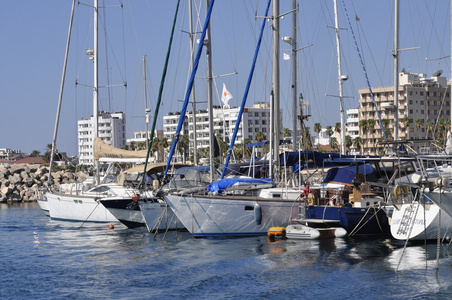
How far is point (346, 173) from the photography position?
33.8 metres

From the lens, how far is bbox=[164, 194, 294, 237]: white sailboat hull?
3036cm

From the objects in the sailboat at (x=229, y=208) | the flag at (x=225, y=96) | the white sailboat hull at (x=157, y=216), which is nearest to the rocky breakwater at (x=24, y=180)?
the flag at (x=225, y=96)

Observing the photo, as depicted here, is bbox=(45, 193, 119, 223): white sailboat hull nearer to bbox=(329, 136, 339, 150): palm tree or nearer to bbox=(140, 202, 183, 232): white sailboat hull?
bbox=(140, 202, 183, 232): white sailboat hull

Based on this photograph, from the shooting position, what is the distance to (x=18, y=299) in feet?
66.9

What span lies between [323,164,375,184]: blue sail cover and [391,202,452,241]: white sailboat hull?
5.23 meters

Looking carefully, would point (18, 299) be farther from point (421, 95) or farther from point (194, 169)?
point (421, 95)

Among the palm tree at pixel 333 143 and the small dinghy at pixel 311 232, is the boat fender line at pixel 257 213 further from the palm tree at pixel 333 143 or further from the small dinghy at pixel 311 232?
the palm tree at pixel 333 143

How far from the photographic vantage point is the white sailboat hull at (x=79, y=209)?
4144cm

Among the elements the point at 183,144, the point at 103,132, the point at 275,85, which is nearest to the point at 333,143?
the point at 183,144

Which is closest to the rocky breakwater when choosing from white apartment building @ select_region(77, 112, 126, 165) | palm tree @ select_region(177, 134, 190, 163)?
palm tree @ select_region(177, 134, 190, 163)

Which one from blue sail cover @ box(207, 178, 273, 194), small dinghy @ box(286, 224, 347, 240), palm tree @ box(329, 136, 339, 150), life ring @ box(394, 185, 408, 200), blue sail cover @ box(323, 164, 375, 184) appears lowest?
small dinghy @ box(286, 224, 347, 240)

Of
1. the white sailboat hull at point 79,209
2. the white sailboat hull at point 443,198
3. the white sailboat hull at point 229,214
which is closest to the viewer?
the white sailboat hull at point 443,198

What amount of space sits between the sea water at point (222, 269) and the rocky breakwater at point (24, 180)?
56.2 meters

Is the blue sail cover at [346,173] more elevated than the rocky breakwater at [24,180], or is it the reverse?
the blue sail cover at [346,173]
